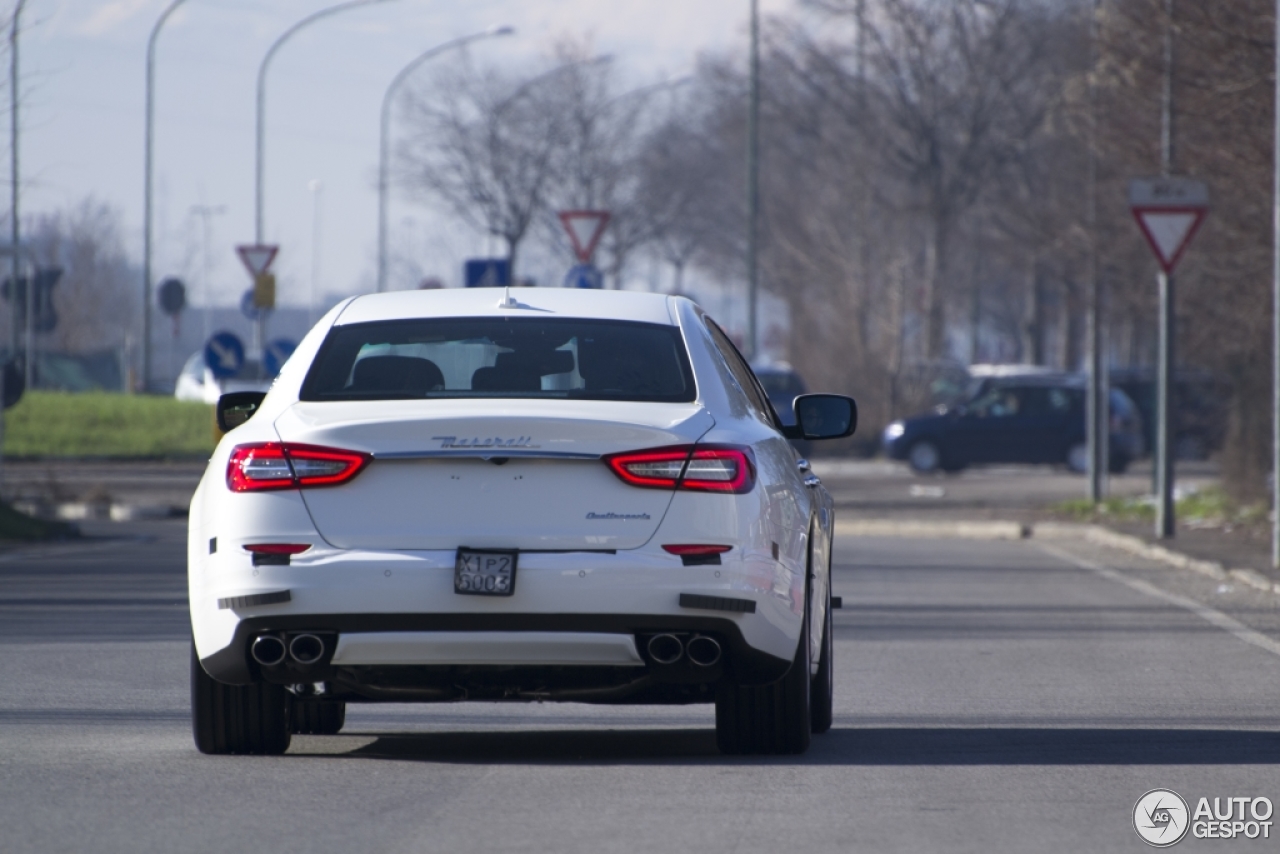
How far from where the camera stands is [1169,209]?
1970cm

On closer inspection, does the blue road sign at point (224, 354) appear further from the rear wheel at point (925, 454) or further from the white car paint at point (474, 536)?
the white car paint at point (474, 536)

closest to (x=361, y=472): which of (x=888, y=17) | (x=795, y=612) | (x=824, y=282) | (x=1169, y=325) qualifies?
(x=795, y=612)

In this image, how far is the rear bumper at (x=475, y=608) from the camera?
21.9ft

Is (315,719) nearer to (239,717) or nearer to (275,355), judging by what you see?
(239,717)

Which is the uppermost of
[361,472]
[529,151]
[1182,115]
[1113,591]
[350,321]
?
[529,151]

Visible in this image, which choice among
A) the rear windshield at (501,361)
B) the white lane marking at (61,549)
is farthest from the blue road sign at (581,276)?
the rear windshield at (501,361)

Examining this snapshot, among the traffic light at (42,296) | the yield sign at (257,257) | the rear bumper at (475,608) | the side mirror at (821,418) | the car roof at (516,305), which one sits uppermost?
the yield sign at (257,257)

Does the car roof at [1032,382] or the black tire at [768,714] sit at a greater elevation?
the car roof at [1032,382]

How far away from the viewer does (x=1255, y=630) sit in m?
12.6

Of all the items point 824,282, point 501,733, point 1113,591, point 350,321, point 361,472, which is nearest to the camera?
point 361,472

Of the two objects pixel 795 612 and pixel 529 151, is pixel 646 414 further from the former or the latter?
pixel 529 151

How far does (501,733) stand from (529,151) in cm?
4561

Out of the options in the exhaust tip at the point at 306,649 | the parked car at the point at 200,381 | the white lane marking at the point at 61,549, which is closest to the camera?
the exhaust tip at the point at 306,649

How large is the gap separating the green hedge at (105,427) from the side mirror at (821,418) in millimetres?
28667
